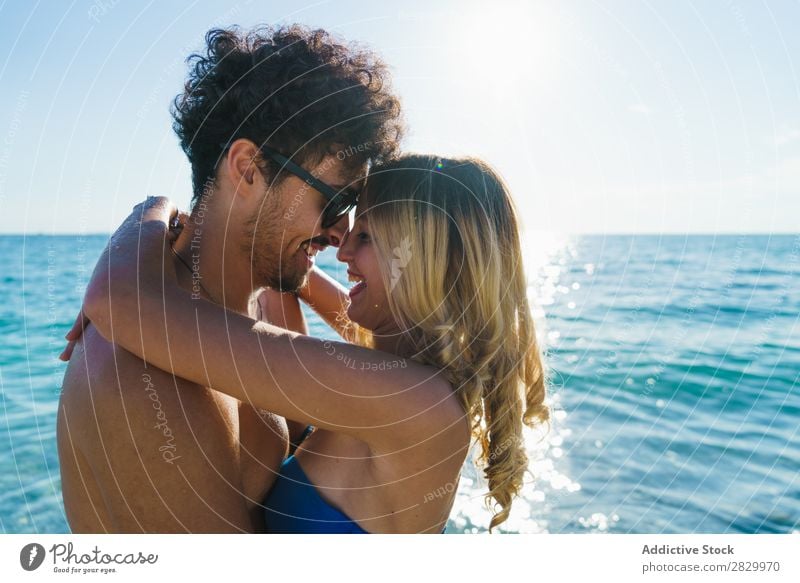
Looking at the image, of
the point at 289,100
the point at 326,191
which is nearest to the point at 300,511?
the point at 326,191

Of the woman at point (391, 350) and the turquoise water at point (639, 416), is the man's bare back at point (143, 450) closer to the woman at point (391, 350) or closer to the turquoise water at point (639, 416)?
the woman at point (391, 350)

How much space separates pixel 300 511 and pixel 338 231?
116 centimetres

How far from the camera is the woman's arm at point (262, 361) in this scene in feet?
7.44

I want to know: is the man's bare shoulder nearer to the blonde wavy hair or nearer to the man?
the man

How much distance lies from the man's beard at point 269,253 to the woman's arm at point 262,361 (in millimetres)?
485

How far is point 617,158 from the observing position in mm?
4559

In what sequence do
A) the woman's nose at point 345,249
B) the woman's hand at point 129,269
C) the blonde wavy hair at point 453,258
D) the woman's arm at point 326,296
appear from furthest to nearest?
the woman's arm at point 326,296, the woman's nose at point 345,249, the blonde wavy hair at point 453,258, the woman's hand at point 129,269

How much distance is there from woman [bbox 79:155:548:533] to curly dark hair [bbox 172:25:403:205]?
0.68ft

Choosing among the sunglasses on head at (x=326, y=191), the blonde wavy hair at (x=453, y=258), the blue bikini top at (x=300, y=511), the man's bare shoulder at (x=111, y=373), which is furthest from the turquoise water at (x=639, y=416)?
the man's bare shoulder at (x=111, y=373)

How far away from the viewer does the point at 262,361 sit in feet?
7.59

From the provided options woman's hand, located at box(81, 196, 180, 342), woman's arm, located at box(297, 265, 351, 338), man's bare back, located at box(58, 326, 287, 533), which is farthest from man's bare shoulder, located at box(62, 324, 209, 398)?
woman's arm, located at box(297, 265, 351, 338)

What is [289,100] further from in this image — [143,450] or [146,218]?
[143,450]


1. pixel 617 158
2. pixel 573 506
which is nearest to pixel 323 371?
pixel 617 158
